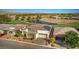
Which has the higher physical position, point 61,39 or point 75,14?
point 75,14

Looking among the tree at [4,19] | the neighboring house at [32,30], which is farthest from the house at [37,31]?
the tree at [4,19]

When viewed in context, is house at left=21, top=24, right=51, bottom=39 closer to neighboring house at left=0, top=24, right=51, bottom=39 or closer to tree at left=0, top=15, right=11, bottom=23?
neighboring house at left=0, top=24, right=51, bottom=39

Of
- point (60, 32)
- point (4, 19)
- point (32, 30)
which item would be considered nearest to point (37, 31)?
point (32, 30)

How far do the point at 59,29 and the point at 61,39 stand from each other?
106 mm

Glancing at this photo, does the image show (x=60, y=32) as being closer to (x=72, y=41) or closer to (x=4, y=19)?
(x=72, y=41)

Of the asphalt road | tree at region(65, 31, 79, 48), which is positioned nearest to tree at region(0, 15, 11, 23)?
the asphalt road

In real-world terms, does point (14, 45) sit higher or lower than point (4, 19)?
lower

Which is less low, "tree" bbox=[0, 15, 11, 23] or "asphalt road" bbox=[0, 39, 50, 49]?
"tree" bbox=[0, 15, 11, 23]

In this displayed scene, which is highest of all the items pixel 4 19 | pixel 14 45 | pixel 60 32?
pixel 4 19

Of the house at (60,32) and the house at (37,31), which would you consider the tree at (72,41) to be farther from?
the house at (37,31)
